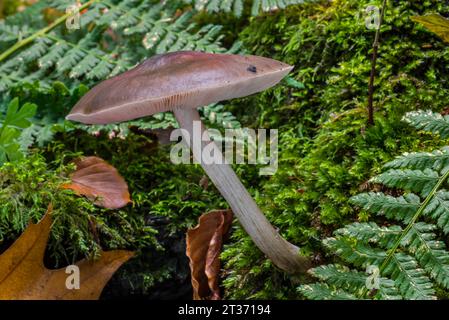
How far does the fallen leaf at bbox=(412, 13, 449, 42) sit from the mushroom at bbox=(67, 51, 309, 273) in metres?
0.55

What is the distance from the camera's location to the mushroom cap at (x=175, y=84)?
1.54m

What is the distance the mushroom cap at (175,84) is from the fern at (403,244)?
1.71 feet

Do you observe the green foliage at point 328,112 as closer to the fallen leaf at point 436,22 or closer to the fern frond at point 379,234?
the fern frond at point 379,234

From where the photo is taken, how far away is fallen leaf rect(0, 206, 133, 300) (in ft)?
5.56

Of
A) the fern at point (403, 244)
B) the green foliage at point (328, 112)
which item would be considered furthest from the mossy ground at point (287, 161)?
the fern at point (403, 244)

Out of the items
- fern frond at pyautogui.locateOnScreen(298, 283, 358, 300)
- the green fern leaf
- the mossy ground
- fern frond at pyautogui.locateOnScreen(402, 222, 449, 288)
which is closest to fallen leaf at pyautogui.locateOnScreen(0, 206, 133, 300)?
the mossy ground

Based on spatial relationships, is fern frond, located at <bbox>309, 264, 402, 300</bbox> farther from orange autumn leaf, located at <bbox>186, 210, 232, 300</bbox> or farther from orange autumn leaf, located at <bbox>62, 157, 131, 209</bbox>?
orange autumn leaf, located at <bbox>62, 157, 131, 209</bbox>

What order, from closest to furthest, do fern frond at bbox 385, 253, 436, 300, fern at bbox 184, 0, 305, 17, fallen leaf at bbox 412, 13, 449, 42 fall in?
fern frond at bbox 385, 253, 436, 300 < fallen leaf at bbox 412, 13, 449, 42 < fern at bbox 184, 0, 305, 17

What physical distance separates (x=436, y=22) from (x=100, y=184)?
4.81ft

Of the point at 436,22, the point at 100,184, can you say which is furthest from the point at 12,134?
the point at 436,22

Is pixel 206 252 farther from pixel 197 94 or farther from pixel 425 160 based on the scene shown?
pixel 425 160
